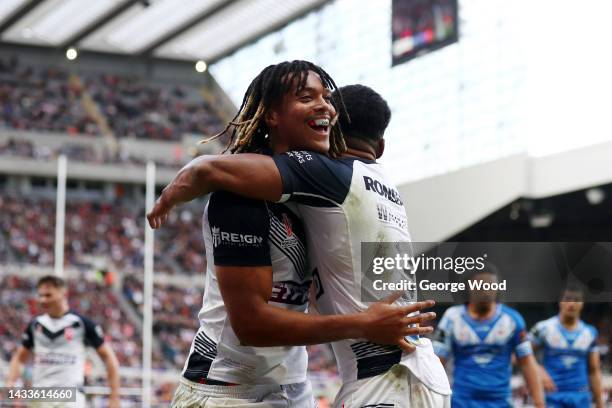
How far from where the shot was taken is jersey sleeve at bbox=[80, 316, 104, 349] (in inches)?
392

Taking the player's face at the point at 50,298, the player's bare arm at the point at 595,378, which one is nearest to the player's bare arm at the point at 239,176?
the player's face at the point at 50,298

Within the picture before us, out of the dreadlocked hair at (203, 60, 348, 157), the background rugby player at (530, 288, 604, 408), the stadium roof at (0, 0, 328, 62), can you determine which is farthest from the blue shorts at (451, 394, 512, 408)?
the stadium roof at (0, 0, 328, 62)

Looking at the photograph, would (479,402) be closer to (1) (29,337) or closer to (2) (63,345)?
(2) (63,345)

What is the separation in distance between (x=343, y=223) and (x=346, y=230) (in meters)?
0.03

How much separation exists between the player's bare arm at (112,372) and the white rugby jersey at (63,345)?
0.18 meters

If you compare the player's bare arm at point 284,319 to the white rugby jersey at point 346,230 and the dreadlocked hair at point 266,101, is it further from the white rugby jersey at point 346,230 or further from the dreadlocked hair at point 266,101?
the dreadlocked hair at point 266,101

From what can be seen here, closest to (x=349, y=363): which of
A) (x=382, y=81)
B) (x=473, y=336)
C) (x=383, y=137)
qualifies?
(x=383, y=137)

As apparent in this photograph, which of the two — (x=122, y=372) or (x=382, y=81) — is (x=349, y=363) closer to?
(x=122, y=372)

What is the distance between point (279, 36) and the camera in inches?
1955

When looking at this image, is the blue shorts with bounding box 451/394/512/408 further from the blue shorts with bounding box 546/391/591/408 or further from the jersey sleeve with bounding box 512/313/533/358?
the blue shorts with bounding box 546/391/591/408

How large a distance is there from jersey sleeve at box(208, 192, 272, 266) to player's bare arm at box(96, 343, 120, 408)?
19.0ft

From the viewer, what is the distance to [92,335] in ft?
33.0

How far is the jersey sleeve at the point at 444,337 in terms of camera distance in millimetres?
9289

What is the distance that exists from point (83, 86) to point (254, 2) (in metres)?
12.8
